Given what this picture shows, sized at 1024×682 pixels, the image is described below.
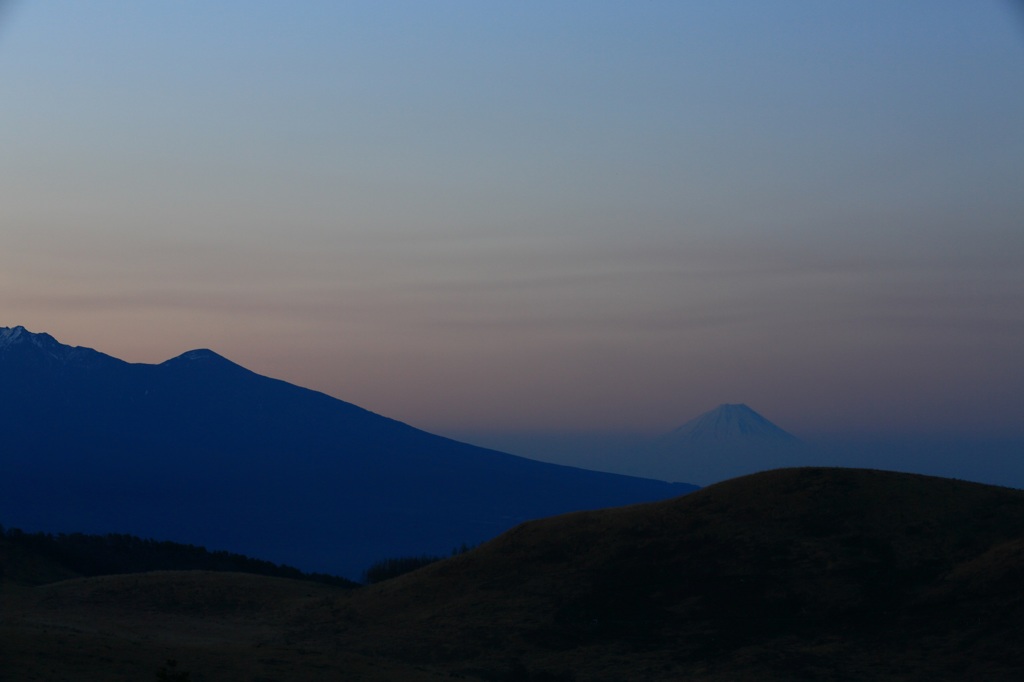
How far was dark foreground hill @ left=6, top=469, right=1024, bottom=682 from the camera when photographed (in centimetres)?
3147

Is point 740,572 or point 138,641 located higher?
point 740,572

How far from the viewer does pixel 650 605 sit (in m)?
39.1

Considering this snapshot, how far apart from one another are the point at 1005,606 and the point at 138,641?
2663 cm

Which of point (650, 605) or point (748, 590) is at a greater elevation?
point (748, 590)

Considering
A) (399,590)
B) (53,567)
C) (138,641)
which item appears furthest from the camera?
(53,567)

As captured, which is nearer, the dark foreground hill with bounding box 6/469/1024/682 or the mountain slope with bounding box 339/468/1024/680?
the dark foreground hill with bounding box 6/469/1024/682

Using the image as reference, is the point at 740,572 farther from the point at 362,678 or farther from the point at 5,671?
the point at 5,671

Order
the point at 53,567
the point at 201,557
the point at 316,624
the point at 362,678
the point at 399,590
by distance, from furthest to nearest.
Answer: the point at 201,557 < the point at 53,567 < the point at 399,590 < the point at 316,624 < the point at 362,678

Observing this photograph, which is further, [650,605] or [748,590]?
[650,605]

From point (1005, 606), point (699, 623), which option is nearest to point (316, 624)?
point (699, 623)

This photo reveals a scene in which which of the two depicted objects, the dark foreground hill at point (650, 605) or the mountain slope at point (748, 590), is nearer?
the dark foreground hill at point (650, 605)

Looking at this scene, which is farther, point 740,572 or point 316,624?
point 316,624

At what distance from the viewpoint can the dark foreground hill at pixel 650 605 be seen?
3147 centimetres

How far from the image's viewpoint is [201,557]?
7856cm
